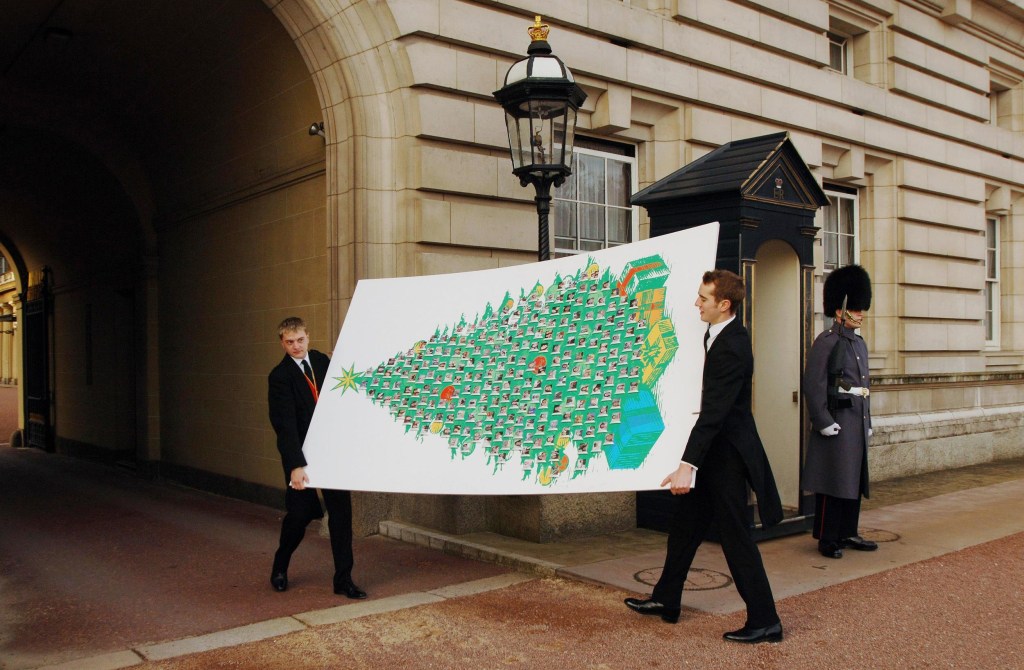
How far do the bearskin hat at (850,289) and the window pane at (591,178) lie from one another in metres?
3.17

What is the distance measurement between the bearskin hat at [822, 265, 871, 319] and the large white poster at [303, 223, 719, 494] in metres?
2.47

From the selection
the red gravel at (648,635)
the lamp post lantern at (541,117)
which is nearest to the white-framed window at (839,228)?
the lamp post lantern at (541,117)

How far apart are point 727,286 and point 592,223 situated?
510 cm

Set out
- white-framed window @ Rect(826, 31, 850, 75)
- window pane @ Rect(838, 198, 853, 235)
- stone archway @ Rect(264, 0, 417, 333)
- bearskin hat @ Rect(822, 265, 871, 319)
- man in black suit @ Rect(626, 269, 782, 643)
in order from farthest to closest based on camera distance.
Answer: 1. white-framed window @ Rect(826, 31, 850, 75)
2. window pane @ Rect(838, 198, 853, 235)
3. stone archway @ Rect(264, 0, 417, 333)
4. bearskin hat @ Rect(822, 265, 871, 319)
5. man in black suit @ Rect(626, 269, 782, 643)

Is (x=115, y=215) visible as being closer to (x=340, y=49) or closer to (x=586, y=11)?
(x=340, y=49)

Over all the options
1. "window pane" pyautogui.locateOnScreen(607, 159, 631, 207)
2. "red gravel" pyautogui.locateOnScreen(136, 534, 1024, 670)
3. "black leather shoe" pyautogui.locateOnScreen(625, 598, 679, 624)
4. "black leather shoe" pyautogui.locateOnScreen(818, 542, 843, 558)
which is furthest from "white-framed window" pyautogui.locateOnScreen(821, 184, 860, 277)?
"black leather shoe" pyautogui.locateOnScreen(625, 598, 679, 624)

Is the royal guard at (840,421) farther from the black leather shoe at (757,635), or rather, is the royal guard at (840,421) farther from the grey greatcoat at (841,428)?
the black leather shoe at (757,635)

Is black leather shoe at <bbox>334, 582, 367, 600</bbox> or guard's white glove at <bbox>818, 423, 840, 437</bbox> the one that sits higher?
guard's white glove at <bbox>818, 423, 840, 437</bbox>

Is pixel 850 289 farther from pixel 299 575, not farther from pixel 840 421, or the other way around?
pixel 299 575

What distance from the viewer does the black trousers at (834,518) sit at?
7008 millimetres

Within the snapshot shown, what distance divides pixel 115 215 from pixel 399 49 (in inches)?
301

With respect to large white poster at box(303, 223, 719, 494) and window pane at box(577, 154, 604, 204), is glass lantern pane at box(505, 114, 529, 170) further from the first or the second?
window pane at box(577, 154, 604, 204)

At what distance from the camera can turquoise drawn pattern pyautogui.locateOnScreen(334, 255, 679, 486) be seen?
5090 mm

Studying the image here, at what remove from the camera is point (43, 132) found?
524 inches
